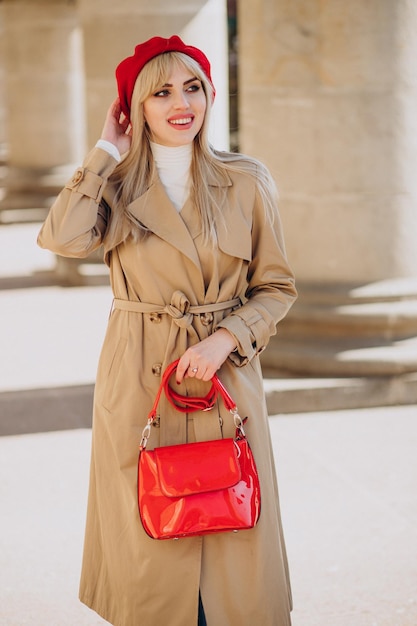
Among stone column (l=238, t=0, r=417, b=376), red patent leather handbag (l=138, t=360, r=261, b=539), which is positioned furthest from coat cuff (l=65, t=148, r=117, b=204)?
stone column (l=238, t=0, r=417, b=376)

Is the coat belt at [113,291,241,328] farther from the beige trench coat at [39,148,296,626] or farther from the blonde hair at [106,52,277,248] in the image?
the blonde hair at [106,52,277,248]

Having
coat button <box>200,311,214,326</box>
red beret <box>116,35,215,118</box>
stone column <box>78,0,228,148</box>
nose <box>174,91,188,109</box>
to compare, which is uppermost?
stone column <box>78,0,228,148</box>

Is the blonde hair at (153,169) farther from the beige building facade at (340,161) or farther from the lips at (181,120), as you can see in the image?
the beige building facade at (340,161)

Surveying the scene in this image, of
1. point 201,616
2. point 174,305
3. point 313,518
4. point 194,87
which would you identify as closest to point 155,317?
point 174,305

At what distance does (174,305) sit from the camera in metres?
3.42

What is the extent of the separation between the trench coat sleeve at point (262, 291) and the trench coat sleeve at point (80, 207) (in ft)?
1.57

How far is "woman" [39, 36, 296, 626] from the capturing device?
11.0 feet

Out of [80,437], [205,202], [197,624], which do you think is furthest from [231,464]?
[80,437]

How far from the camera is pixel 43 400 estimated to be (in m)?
7.20

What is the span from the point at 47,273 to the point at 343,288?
229 inches

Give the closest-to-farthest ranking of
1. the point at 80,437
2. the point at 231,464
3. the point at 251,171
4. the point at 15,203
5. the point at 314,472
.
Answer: the point at 231,464, the point at 251,171, the point at 314,472, the point at 80,437, the point at 15,203

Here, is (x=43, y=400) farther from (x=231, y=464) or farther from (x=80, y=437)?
(x=231, y=464)

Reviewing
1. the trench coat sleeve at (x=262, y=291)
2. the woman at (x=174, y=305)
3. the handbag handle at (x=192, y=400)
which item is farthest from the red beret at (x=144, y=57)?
the handbag handle at (x=192, y=400)

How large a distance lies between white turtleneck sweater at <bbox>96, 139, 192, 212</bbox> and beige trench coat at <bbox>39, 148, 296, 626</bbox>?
0.05 m
